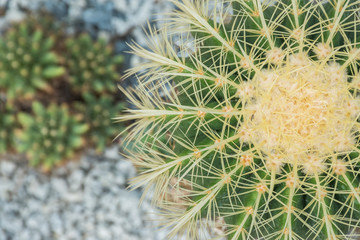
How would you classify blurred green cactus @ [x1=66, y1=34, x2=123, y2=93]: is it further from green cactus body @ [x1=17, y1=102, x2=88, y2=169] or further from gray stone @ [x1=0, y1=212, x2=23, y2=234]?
gray stone @ [x1=0, y1=212, x2=23, y2=234]

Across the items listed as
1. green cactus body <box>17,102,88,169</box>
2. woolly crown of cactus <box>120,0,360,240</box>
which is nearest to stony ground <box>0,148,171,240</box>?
green cactus body <box>17,102,88,169</box>

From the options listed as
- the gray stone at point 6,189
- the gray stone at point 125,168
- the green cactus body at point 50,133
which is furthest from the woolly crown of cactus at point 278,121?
the gray stone at point 6,189

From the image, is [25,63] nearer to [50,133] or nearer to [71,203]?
[50,133]

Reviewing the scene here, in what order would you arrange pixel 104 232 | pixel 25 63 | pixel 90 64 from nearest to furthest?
pixel 25 63 → pixel 90 64 → pixel 104 232

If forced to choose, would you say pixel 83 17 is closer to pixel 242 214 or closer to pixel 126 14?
pixel 126 14

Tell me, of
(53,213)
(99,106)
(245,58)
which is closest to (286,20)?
(245,58)

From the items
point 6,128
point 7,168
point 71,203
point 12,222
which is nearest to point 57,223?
point 71,203
